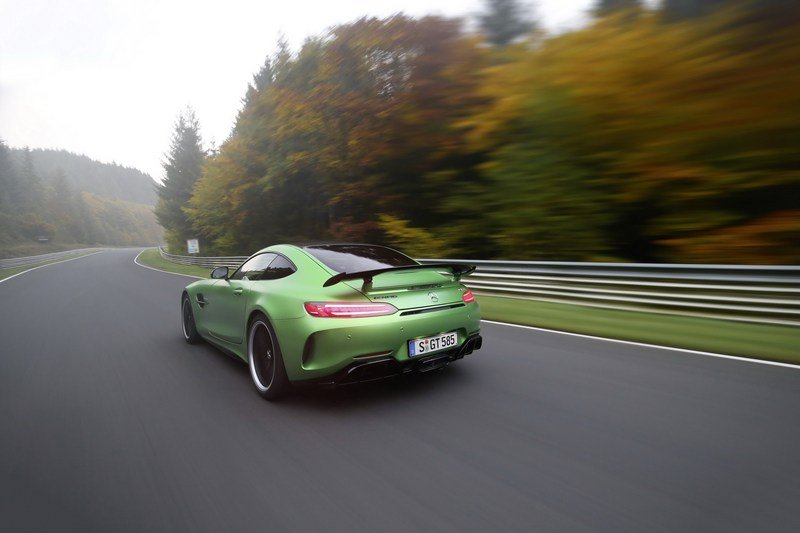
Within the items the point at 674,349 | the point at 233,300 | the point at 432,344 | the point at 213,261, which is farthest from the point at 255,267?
the point at 213,261

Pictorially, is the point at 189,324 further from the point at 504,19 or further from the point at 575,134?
the point at 504,19

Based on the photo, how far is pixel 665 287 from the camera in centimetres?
682

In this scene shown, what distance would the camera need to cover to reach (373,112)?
1702 cm

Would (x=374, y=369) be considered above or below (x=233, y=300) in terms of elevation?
below

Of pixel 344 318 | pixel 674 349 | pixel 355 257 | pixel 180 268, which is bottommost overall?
pixel 180 268

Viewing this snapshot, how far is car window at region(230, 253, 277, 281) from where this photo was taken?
4559 mm

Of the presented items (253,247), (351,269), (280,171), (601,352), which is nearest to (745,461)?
(601,352)

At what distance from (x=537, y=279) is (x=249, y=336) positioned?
5.96m

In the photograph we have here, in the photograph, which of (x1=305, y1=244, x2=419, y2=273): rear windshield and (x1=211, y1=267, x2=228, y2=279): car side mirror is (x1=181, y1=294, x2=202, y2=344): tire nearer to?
(x1=211, y1=267, x2=228, y2=279): car side mirror

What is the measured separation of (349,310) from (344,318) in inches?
2.7

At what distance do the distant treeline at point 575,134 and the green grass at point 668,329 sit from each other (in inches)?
109

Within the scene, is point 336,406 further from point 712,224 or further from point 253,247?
point 253,247

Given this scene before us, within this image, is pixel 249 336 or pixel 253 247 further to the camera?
pixel 253 247

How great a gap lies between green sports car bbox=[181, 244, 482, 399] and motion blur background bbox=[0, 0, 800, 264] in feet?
22.1
